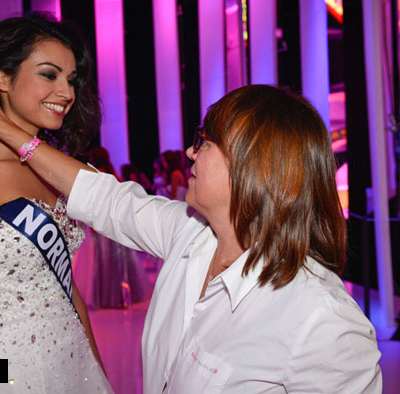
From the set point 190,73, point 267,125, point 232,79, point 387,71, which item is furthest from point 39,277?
point 190,73

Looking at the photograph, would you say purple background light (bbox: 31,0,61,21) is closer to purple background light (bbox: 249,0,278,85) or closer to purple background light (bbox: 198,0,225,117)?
purple background light (bbox: 198,0,225,117)

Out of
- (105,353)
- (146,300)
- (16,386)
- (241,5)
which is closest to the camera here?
(16,386)

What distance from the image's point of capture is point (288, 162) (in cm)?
122

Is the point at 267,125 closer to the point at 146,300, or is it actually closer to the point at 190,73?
the point at 146,300

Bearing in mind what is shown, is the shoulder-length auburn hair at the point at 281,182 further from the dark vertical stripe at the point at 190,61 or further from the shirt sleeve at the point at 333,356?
the dark vertical stripe at the point at 190,61

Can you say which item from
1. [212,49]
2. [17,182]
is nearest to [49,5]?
[212,49]

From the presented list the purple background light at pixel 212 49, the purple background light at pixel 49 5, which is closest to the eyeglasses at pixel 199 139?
the purple background light at pixel 212 49

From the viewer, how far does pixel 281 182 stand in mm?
1222

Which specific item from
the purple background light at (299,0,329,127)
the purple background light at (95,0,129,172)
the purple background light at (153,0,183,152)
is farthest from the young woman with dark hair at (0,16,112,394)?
the purple background light at (95,0,129,172)

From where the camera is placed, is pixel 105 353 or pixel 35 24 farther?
pixel 105 353

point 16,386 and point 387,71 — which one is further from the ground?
point 387,71

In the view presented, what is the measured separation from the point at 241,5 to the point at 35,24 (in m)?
5.52

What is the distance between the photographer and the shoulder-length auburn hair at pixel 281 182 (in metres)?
1.22

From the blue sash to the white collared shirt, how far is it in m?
0.26
